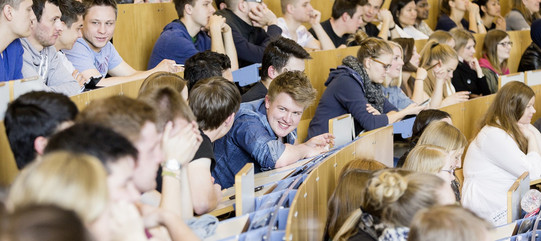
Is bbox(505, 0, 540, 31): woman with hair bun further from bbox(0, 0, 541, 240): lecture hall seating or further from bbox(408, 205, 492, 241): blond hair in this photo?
bbox(408, 205, 492, 241): blond hair

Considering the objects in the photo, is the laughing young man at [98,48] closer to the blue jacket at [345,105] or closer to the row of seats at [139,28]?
the row of seats at [139,28]

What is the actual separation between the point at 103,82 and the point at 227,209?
1217 millimetres

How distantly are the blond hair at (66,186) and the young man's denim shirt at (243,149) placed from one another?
1.86m

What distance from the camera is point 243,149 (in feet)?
10.7

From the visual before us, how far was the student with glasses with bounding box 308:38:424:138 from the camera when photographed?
4.23 metres

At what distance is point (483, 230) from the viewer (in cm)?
194

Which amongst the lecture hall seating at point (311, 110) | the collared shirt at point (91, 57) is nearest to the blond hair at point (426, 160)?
the lecture hall seating at point (311, 110)

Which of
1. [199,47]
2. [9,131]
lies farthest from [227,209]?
[199,47]

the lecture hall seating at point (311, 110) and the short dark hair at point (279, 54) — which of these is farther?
the short dark hair at point (279, 54)

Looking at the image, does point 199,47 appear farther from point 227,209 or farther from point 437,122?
point 227,209

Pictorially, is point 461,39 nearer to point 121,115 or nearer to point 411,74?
point 411,74

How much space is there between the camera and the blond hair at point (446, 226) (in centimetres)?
188

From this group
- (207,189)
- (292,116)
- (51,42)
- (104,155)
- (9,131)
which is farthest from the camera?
(292,116)

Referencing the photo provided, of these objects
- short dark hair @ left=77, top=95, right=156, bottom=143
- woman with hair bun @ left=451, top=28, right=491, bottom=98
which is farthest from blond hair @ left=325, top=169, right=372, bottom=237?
woman with hair bun @ left=451, top=28, right=491, bottom=98
